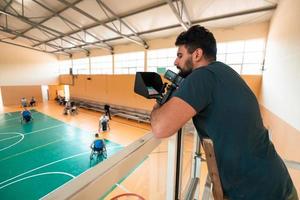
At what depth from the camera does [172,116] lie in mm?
680

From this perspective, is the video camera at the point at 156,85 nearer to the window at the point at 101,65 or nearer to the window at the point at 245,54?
the window at the point at 245,54

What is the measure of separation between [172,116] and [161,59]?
6.74 metres

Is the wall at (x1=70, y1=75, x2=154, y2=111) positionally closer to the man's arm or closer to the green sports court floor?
the green sports court floor

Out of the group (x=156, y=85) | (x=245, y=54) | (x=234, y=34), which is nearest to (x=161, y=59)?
(x=234, y=34)

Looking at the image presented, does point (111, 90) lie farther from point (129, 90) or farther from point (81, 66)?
point (81, 66)

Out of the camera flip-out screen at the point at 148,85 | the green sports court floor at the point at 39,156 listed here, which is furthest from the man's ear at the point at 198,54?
the green sports court floor at the point at 39,156

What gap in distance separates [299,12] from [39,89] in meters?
15.0

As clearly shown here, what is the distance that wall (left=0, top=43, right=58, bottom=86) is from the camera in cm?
1045

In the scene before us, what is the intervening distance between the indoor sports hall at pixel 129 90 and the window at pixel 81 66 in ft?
0.25

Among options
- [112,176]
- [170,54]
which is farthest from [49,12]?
[112,176]

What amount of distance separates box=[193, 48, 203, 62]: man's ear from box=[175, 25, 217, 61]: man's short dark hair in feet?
0.05

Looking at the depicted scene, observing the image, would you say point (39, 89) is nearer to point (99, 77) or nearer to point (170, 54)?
point (99, 77)

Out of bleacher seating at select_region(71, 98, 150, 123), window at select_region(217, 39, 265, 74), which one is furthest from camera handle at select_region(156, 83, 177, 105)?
bleacher seating at select_region(71, 98, 150, 123)

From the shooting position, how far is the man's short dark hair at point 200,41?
0.83m
